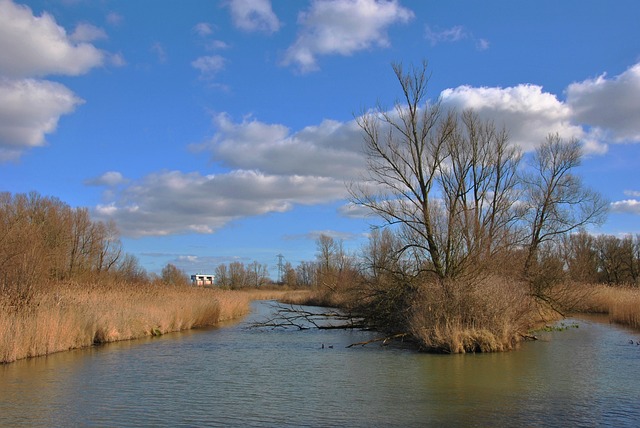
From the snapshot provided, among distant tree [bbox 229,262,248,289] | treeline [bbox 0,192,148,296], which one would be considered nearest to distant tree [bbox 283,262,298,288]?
distant tree [bbox 229,262,248,289]

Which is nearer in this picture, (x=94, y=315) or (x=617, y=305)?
(x=94, y=315)

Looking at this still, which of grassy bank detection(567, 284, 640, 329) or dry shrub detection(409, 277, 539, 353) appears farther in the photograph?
grassy bank detection(567, 284, 640, 329)

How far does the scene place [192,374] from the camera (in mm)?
13250

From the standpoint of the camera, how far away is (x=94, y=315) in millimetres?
19641

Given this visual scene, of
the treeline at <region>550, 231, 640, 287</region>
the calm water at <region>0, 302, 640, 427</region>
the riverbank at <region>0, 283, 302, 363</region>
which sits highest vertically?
the treeline at <region>550, 231, 640, 287</region>

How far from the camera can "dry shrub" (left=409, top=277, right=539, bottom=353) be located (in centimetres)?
1642

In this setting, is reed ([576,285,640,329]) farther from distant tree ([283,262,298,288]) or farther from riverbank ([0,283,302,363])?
distant tree ([283,262,298,288])

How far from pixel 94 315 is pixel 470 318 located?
13.7m

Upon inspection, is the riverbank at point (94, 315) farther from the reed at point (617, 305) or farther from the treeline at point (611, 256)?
the treeline at point (611, 256)

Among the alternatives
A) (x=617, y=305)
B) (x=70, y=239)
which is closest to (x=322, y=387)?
(x=617, y=305)

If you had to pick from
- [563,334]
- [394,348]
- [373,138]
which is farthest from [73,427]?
[563,334]

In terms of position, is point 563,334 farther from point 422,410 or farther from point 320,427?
point 320,427

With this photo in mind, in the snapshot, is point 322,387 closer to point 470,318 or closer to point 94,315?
point 470,318

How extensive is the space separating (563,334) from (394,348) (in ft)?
27.0
